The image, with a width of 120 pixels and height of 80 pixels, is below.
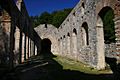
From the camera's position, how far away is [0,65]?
930 centimetres

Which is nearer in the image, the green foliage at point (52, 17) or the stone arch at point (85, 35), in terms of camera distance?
the stone arch at point (85, 35)

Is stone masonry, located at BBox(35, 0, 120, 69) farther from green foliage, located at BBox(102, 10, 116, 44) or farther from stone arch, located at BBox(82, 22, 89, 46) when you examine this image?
green foliage, located at BBox(102, 10, 116, 44)

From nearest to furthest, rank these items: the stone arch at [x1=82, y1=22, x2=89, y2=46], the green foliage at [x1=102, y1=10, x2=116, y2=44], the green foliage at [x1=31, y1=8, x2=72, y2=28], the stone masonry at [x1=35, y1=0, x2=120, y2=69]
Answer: the stone masonry at [x1=35, y1=0, x2=120, y2=69]
the stone arch at [x1=82, y1=22, x2=89, y2=46]
the green foliage at [x1=102, y1=10, x2=116, y2=44]
the green foliage at [x1=31, y1=8, x2=72, y2=28]

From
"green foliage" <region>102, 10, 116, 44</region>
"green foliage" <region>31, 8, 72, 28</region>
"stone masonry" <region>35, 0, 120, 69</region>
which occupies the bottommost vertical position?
"stone masonry" <region>35, 0, 120, 69</region>

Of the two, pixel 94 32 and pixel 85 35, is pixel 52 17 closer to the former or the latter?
pixel 85 35

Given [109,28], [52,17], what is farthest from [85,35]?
[52,17]

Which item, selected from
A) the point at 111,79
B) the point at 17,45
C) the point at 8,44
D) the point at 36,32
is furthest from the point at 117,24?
the point at 36,32

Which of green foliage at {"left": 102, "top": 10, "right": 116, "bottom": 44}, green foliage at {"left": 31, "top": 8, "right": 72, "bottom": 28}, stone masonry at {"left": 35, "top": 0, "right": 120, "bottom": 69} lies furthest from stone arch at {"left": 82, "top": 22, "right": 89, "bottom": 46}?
green foliage at {"left": 31, "top": 8, "right": 72, "bottom": 28}

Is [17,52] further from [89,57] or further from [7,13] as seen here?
→ [89,57]

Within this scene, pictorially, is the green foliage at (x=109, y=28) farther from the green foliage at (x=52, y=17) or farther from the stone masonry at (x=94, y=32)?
the green foliage at (x=52, y=17)

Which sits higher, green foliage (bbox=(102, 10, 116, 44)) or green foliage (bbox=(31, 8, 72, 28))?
green foliage (bbox=(31, 8, 72, 28))

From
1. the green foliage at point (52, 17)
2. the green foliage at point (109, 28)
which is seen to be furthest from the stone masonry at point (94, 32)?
the green foliage at point (52, 17)

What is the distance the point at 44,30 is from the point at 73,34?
12.3 meters

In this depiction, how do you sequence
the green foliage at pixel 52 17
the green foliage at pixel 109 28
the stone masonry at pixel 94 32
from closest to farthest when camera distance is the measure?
the stone masonry at pixel 94 32 → the green foliage at pixel 109 28 → the green foliage at pixel 52 17
